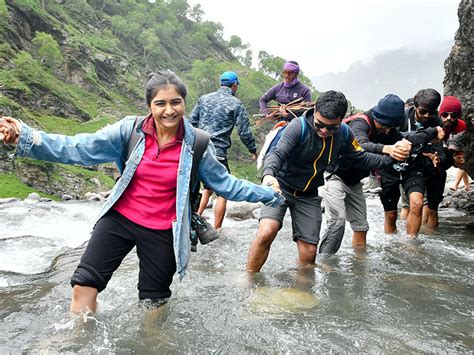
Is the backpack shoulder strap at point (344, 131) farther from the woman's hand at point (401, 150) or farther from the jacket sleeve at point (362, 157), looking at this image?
the woman's hand at point (401, 150)

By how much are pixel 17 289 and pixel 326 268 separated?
3.79 m

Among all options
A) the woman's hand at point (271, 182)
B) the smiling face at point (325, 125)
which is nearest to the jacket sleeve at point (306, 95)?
the smiling face at point (325, 125)

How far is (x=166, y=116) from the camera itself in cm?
333

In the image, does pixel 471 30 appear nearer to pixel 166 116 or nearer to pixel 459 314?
pixel 459 314

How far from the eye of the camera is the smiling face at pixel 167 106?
332cm

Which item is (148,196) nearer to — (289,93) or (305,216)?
(305,216)

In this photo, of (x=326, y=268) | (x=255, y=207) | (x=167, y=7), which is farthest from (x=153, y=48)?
(x=326, y=268)

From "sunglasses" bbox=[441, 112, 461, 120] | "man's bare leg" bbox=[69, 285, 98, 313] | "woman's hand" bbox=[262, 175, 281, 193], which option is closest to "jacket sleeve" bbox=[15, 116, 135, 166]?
"man's bare leg" bbox=[69, 285, 98, 313]

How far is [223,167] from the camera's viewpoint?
3.70 meters

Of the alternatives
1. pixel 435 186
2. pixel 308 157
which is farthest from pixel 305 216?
pixel 435 186

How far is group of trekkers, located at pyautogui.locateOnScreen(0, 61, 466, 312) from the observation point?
333cm

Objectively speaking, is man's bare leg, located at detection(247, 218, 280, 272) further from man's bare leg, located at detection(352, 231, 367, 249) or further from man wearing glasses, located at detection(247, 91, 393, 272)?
man's bare leg, located at detection(352, 231, 367, 249)

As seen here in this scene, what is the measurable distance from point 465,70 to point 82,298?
26.6ft

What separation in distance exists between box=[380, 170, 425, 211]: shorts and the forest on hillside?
572 inches
